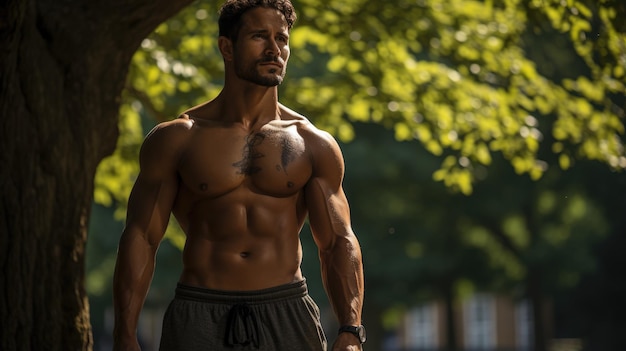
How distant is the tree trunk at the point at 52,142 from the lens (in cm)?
930

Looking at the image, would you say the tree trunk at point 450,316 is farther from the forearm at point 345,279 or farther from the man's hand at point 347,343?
the man's hand at point 347,343

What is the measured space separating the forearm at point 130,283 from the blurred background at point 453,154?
478 centimetres

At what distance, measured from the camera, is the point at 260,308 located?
699 centimetres

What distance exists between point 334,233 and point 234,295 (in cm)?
58

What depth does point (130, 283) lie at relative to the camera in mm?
6988

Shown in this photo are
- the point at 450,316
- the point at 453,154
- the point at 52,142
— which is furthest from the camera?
the point at 450,316

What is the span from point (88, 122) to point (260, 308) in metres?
3.30

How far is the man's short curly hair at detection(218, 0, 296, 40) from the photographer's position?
7086 millimetres

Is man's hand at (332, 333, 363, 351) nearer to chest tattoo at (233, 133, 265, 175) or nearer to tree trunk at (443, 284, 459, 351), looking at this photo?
chest tattoo at (233, 133, 265, 175)

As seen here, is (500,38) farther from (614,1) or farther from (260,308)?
(260,308)

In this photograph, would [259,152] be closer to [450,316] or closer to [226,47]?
[226,47]

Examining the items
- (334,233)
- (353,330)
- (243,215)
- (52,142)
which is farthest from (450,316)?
(243,215)

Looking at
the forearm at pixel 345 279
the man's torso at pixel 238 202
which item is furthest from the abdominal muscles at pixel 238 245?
the forearm at pixel 345 279

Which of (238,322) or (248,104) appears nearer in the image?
(238,322)
